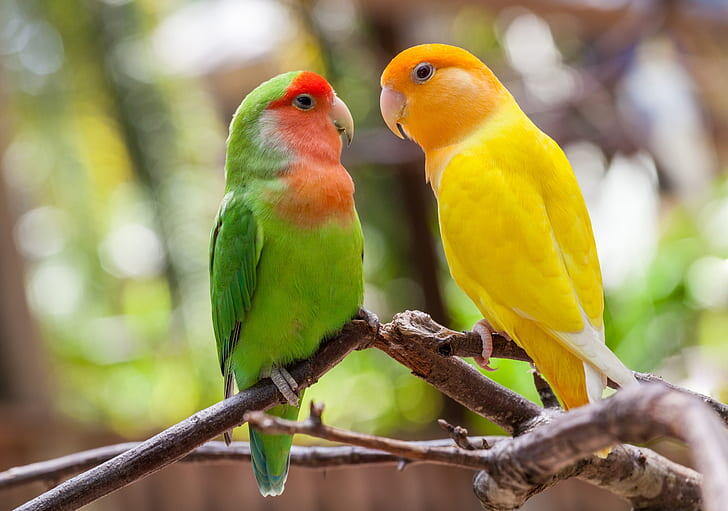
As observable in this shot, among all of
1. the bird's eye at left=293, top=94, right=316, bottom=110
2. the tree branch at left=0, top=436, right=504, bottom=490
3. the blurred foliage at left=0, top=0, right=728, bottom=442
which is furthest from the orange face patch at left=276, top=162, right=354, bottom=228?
the blurred foliage at left=0, top=0, right=728, bottom=442

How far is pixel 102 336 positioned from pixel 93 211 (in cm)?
176

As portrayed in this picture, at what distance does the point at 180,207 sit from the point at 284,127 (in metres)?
3.23

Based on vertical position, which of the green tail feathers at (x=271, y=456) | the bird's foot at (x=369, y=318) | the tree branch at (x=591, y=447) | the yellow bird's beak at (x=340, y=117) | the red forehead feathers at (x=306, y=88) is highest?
the red forehead feathers at (x=306, y=88)

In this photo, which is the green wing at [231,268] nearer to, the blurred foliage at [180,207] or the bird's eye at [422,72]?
the bird's eye at [422,72]

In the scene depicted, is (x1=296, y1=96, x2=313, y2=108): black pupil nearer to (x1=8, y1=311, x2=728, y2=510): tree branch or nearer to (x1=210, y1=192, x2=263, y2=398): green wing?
(x1=210, y1=192, x2=263, y2=398): green wing

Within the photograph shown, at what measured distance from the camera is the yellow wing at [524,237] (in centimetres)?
116

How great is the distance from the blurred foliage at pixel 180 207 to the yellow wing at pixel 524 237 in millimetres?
2425

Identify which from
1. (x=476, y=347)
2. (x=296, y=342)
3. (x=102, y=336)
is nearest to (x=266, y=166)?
(x=296, y=342)

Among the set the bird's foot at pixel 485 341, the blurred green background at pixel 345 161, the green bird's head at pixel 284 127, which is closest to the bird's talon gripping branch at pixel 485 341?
the bird's foot at pixel 485 341

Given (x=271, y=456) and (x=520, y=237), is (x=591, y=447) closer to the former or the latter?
(x=520, y=237)

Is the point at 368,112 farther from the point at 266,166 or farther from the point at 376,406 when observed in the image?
the point at 266,166

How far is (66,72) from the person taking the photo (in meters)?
4.38

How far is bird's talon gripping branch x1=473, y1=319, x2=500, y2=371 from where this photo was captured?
1219 millimetres

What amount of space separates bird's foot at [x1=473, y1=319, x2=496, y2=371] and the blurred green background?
1.89m
